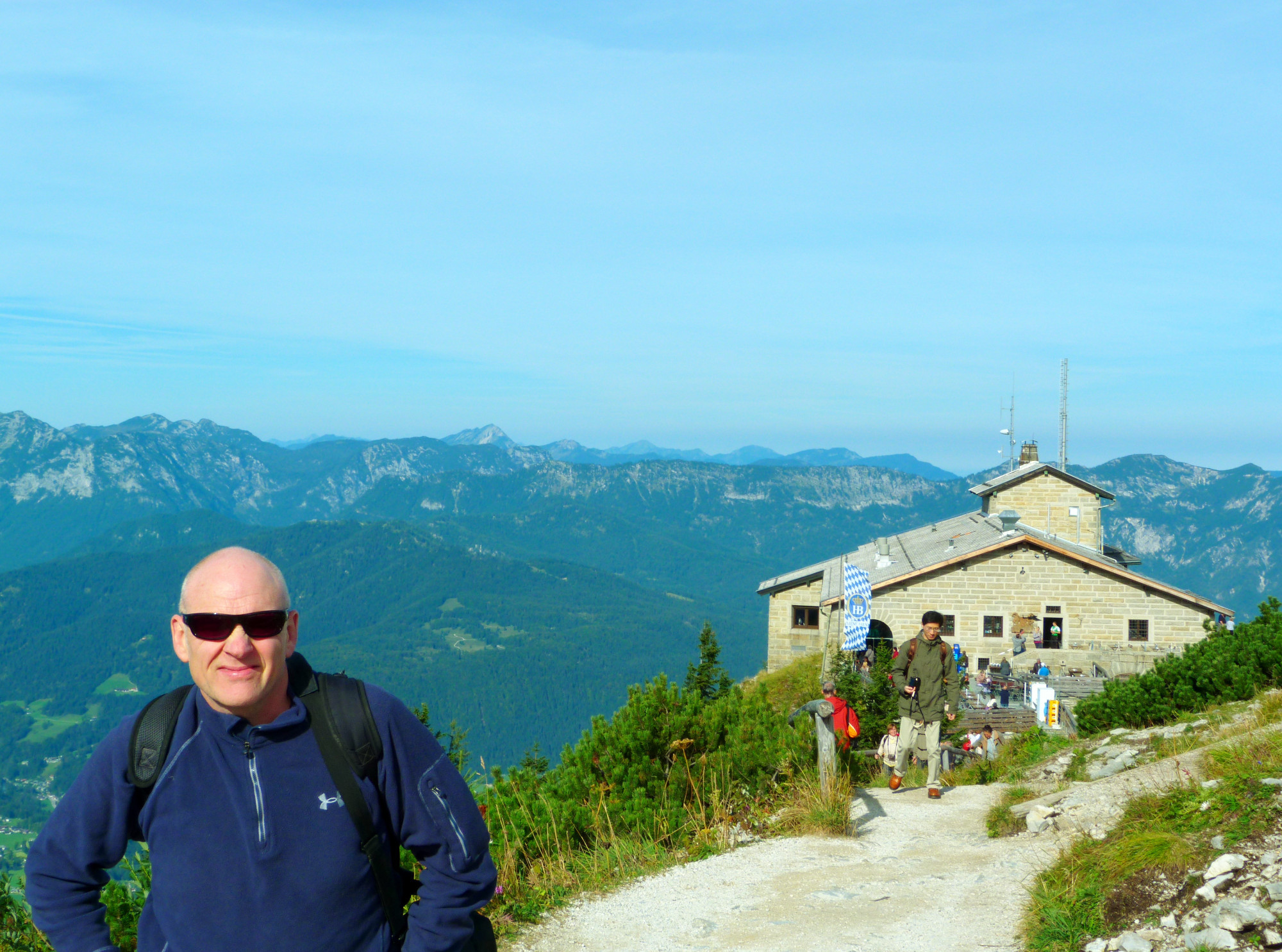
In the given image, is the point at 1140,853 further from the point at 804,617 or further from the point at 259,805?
the point at 804,617

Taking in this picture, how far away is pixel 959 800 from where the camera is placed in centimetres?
1078

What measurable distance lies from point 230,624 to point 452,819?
93 cm

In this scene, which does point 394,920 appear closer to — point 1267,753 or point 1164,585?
point 1267,753

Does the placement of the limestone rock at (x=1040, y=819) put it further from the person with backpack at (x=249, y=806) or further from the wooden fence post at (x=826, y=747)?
the person with backpack at (x=249, y=806)

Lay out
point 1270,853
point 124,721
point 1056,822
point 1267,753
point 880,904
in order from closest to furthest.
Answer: point 124,721
point 1270,853
point 880,904
point 1267,753
point 1056,822

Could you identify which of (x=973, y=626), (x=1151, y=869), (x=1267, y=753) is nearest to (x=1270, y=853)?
(x=1151, y=869)

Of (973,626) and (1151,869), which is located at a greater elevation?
(1151,869)

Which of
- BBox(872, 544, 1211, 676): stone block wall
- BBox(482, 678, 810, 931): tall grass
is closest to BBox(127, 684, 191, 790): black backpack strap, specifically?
BBox(482, 678, 810, 931): tall grass

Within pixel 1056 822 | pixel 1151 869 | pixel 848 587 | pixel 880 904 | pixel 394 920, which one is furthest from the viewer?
pixel 848 587

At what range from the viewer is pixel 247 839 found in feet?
10.0

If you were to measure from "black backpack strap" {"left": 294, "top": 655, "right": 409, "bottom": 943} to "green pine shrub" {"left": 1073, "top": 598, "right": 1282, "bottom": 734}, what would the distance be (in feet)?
44.8

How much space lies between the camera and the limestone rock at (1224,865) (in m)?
5.64

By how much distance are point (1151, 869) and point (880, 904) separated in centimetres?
178

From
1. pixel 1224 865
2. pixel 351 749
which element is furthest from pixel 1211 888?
pixel 351 749
